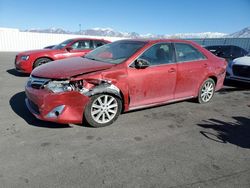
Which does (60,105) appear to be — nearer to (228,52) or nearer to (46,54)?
(46,54)

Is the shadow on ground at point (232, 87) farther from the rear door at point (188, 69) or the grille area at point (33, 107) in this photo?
the grille area at point (33, 107)

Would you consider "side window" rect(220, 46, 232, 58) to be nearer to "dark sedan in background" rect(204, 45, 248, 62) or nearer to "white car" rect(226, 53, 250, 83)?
"dark sedan in background" rect(204, 45, 248, 62)

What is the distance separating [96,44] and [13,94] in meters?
5.03

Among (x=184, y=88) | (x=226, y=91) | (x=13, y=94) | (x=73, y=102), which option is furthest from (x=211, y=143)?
(x=13, y=94)

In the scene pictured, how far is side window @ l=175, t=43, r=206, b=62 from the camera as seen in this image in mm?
4734

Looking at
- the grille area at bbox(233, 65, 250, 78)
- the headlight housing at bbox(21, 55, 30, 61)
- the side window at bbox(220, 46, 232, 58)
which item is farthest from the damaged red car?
the side window at bbox(220, 46, 232, 58)

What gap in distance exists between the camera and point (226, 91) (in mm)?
7055

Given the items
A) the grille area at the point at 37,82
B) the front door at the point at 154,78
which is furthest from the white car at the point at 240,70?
the grille area at the point at 37,82

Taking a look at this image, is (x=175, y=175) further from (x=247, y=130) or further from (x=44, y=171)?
(x=247, y=130)

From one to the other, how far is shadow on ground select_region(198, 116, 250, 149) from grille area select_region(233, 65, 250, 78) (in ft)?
11.3

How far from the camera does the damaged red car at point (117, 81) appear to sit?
3453mm

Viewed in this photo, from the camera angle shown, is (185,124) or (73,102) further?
(185,124)

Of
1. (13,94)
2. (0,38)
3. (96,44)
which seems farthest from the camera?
(0,38)

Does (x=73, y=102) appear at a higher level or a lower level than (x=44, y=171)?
higher
